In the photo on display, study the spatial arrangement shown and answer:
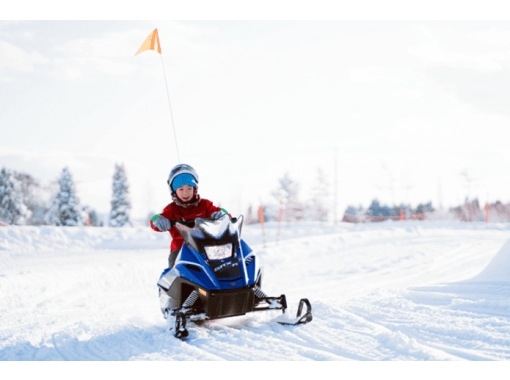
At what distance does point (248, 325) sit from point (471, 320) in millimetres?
2221

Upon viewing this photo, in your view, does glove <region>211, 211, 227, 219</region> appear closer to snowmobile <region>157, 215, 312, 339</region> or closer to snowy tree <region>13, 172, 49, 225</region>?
snowmobile <region>157, 215, 312, 339</region>

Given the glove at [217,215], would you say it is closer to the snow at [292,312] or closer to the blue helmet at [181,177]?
the blue helmet at [181,177]

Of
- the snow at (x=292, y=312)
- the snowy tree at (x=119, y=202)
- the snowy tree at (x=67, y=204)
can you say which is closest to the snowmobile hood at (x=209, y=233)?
the snow at (x=292, y=312)

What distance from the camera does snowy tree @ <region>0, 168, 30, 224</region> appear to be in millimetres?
34688

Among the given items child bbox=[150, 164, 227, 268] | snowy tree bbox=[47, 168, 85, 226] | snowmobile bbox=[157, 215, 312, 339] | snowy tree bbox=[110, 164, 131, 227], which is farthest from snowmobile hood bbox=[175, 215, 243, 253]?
snowy tree bbox=[110, 164, 131, 227]

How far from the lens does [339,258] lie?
536 inches

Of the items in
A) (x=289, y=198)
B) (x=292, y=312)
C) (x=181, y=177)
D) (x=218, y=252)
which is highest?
(x=289, y=198)

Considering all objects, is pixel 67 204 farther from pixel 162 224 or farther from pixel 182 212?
pixel 162 224

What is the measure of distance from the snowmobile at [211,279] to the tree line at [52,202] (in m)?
30.9

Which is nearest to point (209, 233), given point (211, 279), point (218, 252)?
point (218, 252)

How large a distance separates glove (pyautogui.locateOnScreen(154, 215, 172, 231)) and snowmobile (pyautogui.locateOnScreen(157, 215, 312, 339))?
0.33 feet

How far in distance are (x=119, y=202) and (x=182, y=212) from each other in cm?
4124

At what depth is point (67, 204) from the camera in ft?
139
